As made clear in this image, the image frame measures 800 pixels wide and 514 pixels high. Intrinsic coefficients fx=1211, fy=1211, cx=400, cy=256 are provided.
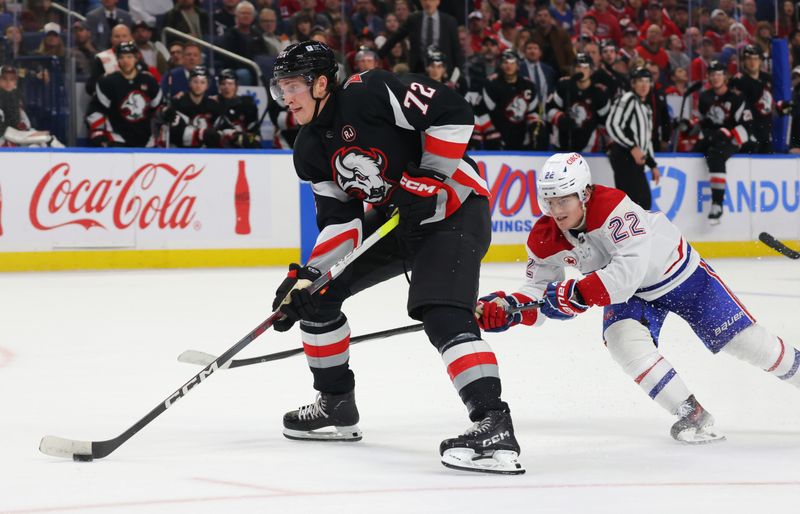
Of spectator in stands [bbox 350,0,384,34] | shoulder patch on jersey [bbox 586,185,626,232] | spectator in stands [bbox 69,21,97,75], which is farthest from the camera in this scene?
spectator in stands [bbox 350,0,384,34]

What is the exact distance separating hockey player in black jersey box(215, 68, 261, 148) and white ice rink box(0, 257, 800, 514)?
301 centimetres

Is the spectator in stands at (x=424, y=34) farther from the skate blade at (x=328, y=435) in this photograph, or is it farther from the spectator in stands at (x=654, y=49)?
the skate blade at (x=328, y=435)

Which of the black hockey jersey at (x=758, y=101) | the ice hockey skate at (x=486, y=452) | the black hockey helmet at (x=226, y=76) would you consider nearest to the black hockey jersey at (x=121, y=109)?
the black hockey helmet at (x=226, y=76)

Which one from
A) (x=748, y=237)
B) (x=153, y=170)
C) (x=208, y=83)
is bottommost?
(x=748, y=237)

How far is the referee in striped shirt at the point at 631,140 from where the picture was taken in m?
10.1

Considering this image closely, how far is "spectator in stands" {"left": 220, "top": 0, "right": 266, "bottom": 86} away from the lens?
981 centimetres

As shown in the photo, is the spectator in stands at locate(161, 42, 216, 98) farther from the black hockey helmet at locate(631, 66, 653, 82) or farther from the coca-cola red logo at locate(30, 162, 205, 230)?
the black hockey helmet at locate(631, 66, 653, 82)

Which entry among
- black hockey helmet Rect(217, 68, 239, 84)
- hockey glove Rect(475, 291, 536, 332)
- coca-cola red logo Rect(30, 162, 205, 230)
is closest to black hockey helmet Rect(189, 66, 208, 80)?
black hockey helmet Rect(217, 68, 239, 84)

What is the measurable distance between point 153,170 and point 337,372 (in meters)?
5.85

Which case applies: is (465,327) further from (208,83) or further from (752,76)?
(752,76)

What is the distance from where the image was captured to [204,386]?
176 inches

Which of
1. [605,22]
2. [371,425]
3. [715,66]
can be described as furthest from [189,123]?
[371,425]

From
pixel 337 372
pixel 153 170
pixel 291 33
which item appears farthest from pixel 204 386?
pixel 291 33

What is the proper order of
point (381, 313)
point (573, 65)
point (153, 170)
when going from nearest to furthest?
point (381, 313)
point (153, 170)
point (573, 65)
